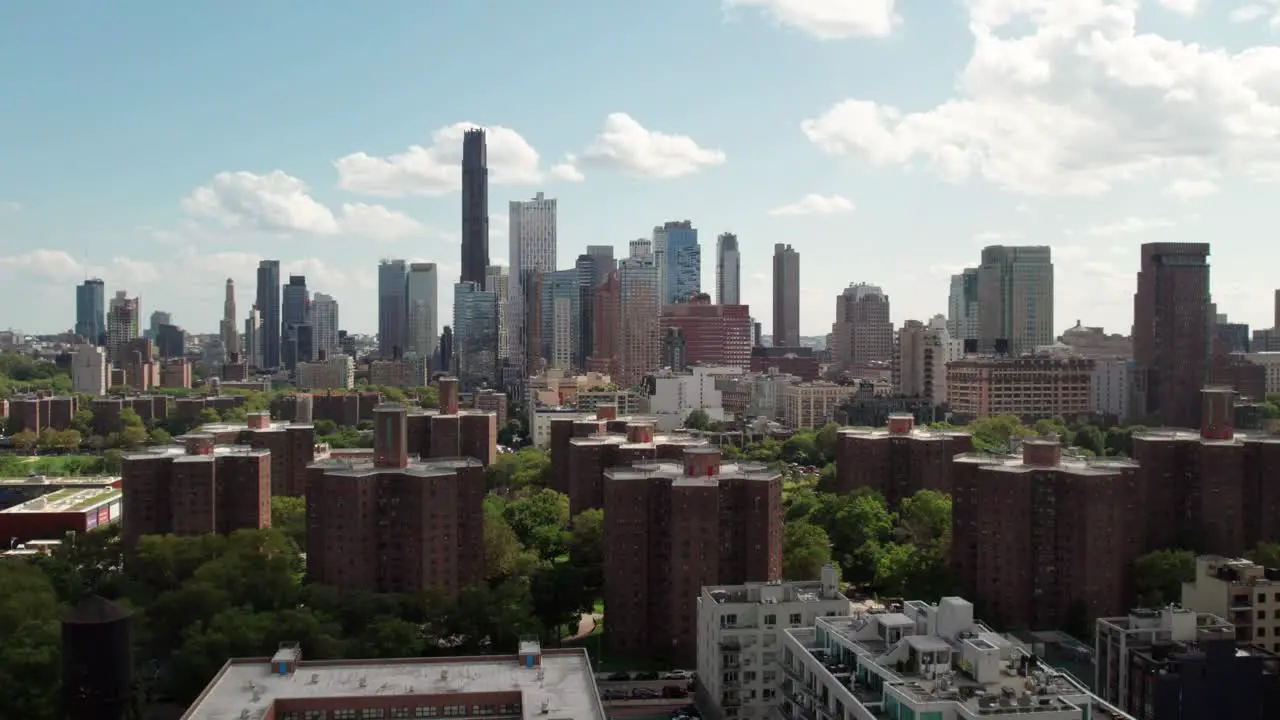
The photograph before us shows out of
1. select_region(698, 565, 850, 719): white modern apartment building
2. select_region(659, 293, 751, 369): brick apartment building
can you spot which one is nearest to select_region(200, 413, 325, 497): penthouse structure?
select_region(698, 565, 850, 719): white modern apartment building

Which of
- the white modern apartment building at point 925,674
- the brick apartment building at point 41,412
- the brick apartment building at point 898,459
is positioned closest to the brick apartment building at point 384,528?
the white modern apartment building at point 925,674

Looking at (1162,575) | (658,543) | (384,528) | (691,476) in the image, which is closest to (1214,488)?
(1162,575)

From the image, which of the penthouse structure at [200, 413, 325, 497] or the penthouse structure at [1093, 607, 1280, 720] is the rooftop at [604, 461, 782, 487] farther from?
the penthouse structure at [200, 413, 325, 497]

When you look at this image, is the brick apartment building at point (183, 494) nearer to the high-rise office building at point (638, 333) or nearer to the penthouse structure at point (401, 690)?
the penthouse structure at point (401, 690)

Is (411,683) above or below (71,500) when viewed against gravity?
above

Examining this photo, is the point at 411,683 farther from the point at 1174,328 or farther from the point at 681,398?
the point at 681,398

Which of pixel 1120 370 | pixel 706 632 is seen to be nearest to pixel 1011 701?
pixel 706 632
